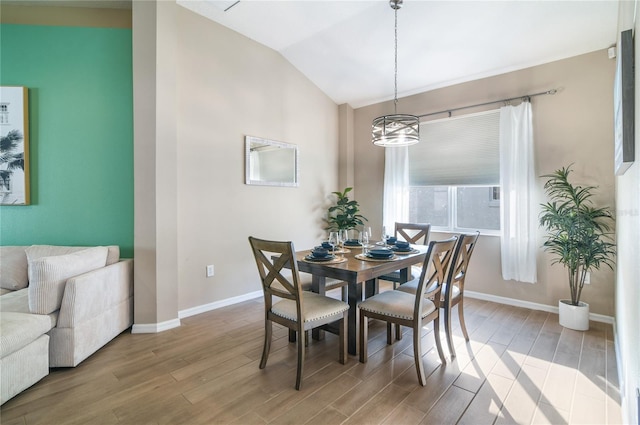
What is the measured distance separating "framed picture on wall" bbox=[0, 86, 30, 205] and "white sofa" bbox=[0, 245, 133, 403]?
56cm

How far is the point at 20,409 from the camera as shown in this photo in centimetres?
178

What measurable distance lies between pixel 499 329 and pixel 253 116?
3671 millimetres

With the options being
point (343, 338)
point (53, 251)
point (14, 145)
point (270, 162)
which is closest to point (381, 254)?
point (343, 338)

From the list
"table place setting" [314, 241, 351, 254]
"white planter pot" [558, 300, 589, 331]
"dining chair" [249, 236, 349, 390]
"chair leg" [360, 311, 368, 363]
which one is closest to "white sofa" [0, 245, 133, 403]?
"dining chair" [249, 236, 349, 390]

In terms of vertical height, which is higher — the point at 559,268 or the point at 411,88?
the point at 411,88

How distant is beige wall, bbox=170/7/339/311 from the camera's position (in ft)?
10.6

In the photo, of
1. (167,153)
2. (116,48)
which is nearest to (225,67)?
(116,48)

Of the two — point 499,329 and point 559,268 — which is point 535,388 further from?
point 559,268

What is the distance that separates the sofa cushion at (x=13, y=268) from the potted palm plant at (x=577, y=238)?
5030mm

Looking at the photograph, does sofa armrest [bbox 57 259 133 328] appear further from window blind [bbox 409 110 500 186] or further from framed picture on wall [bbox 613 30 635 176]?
window blind [bbox 409 110 500 186]

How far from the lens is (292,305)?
2.19 metres

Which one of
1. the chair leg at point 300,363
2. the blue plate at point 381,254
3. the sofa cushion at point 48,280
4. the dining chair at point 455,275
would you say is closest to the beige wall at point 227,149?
the sofa cushion at point 48,280

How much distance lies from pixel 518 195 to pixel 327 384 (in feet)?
9.85

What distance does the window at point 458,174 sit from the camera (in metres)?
3.79
